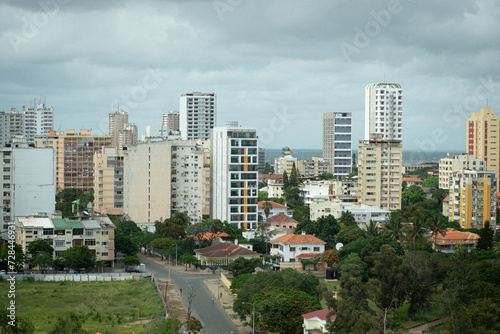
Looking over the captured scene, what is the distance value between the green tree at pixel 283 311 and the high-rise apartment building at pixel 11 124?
502 ft

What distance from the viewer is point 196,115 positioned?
188 meters

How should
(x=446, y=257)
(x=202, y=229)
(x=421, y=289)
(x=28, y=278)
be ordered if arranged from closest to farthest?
1. (x=421, y=289)
2. (x=446, y=257)
3. (x=28, y=278)
4. (x=202, y=229)

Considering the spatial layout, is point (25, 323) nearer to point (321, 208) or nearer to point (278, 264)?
point (278, 264)

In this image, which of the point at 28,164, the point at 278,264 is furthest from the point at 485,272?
the point at 28,164

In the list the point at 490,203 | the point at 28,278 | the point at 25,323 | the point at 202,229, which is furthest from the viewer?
the point at 490,203

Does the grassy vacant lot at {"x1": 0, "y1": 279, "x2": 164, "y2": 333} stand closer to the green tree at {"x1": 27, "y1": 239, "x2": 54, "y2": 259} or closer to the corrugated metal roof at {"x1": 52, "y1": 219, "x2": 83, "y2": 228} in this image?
the green tree at {"x1": 27, "y1": 239, "x2": 54, "y2": 259}

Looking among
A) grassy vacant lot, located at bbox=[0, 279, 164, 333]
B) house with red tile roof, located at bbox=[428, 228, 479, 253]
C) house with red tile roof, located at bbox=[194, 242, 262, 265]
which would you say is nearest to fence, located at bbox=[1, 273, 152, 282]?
grassy vacant lot, located at bbox=[0, 279, 164, 333]

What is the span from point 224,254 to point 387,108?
91697 millimetres

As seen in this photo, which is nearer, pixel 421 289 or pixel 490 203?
pixel 421 289

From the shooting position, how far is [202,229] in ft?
269

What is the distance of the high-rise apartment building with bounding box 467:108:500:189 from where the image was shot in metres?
131

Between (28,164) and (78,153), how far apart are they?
4766cm

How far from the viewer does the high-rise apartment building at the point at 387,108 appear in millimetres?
155000

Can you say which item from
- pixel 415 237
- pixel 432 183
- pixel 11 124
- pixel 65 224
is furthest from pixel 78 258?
pixel 11 124
